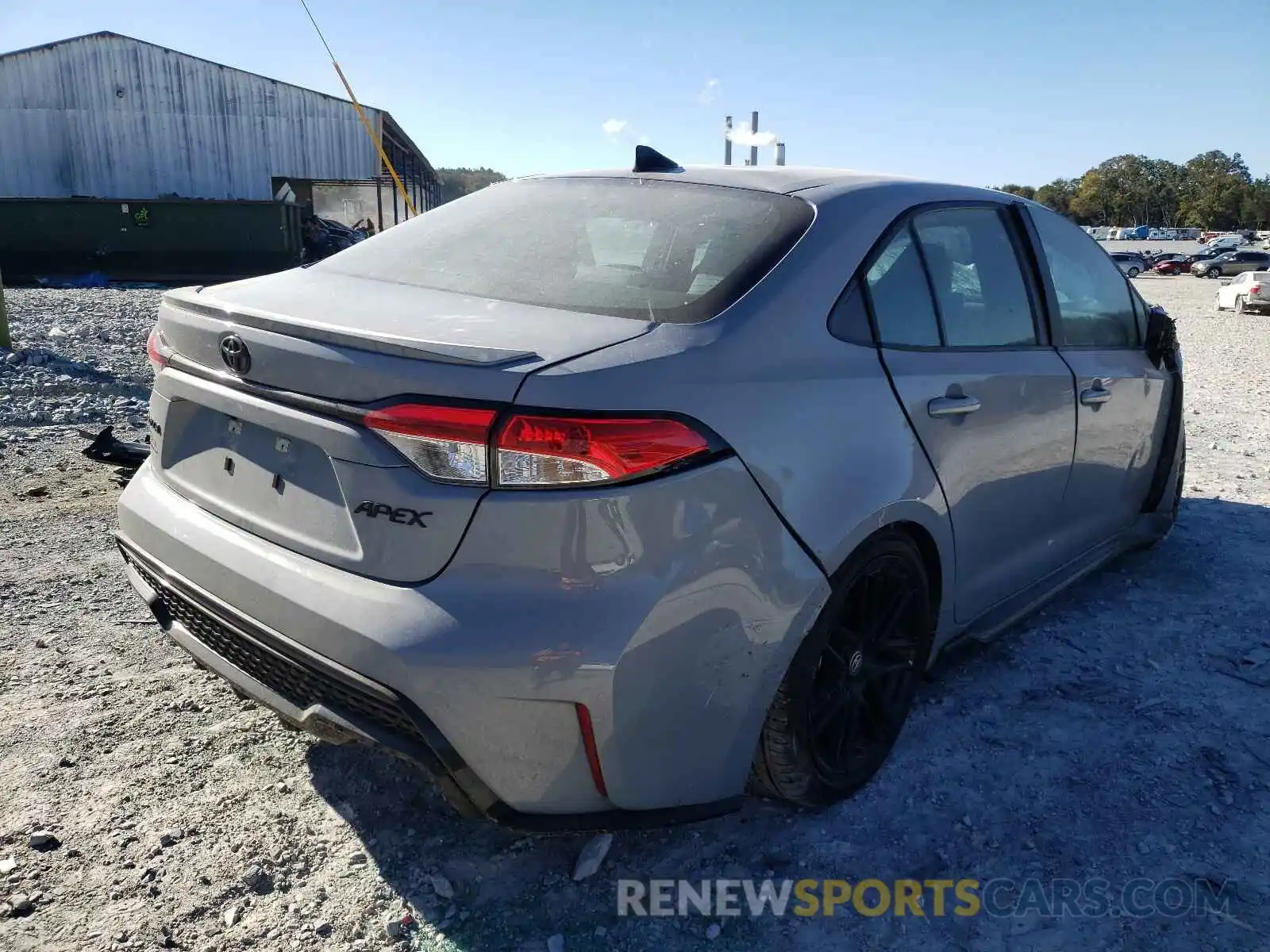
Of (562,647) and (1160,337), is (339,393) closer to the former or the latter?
(562,647)

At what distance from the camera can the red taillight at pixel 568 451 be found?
1.79 meters

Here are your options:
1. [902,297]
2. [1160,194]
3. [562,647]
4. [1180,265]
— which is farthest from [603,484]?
[1160,194]

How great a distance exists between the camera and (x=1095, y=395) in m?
3.44

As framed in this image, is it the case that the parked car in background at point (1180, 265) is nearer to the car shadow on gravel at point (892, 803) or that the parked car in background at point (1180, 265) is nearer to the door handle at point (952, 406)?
the car shadow on gravel at point (892, 803)

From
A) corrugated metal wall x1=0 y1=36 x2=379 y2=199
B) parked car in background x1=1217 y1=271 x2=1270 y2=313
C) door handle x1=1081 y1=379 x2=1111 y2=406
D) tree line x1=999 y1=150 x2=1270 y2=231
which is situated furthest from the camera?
tree line x1=999 y1=150 x2=1270 y2=231

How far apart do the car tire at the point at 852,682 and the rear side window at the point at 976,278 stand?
0.73 metres

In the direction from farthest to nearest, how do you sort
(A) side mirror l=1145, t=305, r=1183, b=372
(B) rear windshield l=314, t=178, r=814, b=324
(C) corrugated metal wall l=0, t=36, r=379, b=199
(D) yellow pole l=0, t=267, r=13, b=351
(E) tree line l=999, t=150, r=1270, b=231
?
(E) tree line l=999, t=150, r=1270, b=231 < (C) corrugated metal wall l=0, t=36, r=379, b=199 < (D) yellow pole l=0, t=267, r=13, b=351 < (A) side mirror l=1145, t=305, r=1183, b=372 < (B) rear windshield l=314, t=178, r=814, b=324

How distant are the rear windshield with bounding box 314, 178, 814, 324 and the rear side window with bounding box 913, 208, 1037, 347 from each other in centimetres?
55

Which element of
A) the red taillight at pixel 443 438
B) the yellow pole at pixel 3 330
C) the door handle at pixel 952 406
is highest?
the red taillight at pixel 443 438

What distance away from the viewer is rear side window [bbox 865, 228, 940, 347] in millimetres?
2490

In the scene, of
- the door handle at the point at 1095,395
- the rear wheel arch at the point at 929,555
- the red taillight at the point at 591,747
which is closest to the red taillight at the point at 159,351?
the red taillight at the point at 591,747

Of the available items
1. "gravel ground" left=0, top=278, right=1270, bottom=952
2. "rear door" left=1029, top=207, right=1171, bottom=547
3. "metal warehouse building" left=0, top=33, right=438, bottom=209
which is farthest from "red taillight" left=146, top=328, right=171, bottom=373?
"metal warehouse building" left=0, top=33, right=438, bottom=209

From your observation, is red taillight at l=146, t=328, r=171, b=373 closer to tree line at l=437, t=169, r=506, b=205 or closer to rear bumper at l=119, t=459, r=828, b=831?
rear bumper at l=119, t=459, r=828, b=831

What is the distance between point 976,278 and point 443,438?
193cm
